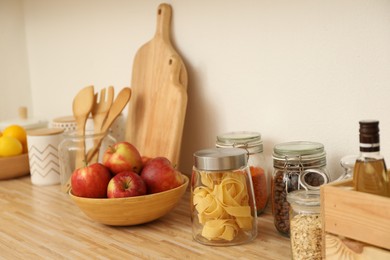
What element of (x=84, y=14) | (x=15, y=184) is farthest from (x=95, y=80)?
(x=15, y=184)

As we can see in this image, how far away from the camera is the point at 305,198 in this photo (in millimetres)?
1045

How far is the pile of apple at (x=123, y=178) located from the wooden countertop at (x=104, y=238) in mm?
81

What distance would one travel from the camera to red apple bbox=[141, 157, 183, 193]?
1.33 m

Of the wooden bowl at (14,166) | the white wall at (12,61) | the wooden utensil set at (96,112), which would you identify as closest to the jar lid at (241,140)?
the wooden utensil set at (96,112)

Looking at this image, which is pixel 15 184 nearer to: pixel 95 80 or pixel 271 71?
pixel 95 80

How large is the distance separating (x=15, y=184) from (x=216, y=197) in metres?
0.82

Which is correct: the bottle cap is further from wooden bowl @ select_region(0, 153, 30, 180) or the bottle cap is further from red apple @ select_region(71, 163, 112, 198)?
wooden bowl @ select_region(0, 153, 30, 180)

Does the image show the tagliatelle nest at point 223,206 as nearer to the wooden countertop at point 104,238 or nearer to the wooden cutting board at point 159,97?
the wooden countertop at point 104,238

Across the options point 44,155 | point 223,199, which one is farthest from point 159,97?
point 223,199

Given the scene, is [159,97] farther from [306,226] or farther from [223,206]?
[306,226]

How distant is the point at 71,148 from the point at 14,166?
261mm

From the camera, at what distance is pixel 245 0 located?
1.42 m

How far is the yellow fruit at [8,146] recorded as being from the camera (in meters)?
1.82

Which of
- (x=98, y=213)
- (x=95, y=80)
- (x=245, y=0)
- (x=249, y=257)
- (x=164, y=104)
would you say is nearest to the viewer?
(x=249, y=257)
